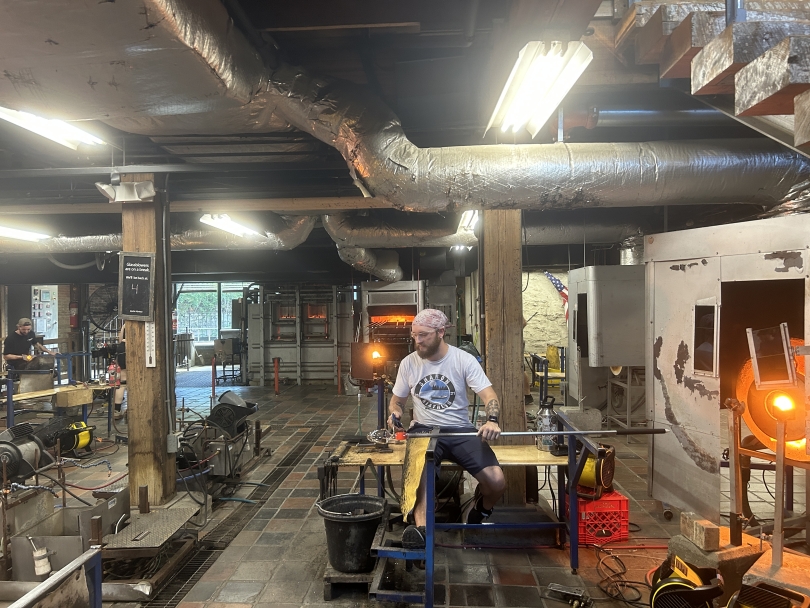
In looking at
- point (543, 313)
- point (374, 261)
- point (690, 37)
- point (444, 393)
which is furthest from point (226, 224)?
point (543, 313)

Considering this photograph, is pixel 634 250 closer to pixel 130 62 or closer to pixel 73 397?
pixel 130 62

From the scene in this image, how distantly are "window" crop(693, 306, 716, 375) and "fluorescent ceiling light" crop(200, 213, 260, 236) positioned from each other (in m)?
5.53

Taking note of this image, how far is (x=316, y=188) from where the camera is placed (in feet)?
16.9

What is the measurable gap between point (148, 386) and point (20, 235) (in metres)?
4.52

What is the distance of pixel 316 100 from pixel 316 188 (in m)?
2.03

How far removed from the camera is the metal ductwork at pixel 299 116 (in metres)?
2.16

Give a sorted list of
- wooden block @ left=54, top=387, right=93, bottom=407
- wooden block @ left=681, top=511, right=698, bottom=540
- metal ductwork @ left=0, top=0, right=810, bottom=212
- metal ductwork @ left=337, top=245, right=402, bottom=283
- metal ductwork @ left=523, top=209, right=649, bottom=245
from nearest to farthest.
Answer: metal ductwork @ left=0, top=0, right=810, bottom=212
wooden block @ left=681, top=511, right=698, bottom=540
metal ductwork @ left=523, top=209, right=649, bottom=245
wooden block @ left=54, top=387, right=93, bottom=407
metal ductwork @ left=337, top=245, right=402, bottom=283

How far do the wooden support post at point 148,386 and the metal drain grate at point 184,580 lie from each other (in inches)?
40.8

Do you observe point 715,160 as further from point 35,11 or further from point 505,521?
point 35,11

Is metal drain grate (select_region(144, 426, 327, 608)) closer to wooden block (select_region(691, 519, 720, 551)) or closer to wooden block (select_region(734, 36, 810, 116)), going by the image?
wooden block (select_region(691, 519, 720, 551))

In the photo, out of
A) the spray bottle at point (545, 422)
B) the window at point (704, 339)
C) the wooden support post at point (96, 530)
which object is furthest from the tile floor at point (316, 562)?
the window at point (704, 339)

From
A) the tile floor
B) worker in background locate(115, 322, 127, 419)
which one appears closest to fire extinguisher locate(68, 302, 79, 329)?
worker in background locate(115, 322, 127, 419)

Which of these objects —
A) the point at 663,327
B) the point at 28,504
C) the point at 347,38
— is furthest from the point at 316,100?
the point at 663,327

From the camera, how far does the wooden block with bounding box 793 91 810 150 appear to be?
80.8 inches
